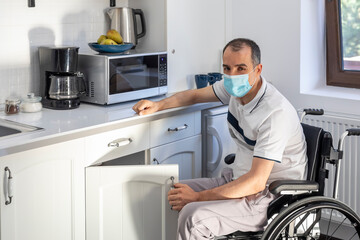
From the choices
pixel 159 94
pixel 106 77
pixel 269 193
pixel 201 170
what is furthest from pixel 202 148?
pixel 269 193

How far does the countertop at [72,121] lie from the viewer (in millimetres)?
2371

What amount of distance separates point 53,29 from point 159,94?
25.9 inches

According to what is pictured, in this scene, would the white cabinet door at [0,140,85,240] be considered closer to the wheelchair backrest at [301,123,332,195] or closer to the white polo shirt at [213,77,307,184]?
the white polo shirt at [213,77,307,184]

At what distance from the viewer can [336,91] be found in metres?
3.57

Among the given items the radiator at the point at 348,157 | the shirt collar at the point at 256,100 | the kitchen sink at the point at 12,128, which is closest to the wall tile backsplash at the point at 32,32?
the kitchen sink at the point at 12,128

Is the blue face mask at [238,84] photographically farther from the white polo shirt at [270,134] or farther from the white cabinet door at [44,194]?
the white cabinet door at [44,194]

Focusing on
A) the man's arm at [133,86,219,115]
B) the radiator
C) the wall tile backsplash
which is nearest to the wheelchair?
the man's arm at [133,86,219,115]

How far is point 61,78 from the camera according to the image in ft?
9.66

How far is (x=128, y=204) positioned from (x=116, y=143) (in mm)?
284

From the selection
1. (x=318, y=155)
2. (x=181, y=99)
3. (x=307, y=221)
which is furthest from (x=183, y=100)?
(x=307, y=221)

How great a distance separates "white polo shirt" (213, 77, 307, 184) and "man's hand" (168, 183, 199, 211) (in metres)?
0.27

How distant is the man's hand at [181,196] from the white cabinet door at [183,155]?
0.48 meters

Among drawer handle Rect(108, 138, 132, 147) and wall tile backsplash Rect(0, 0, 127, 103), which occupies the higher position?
wall tile backsplash Rect(0, 0, 127, 103)

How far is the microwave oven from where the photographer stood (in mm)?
3014
